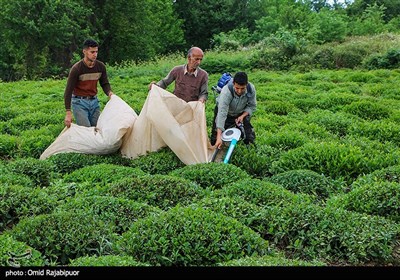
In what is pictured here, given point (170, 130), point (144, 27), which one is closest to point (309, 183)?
point (170, 130)

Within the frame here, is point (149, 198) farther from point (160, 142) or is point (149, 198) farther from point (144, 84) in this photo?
point (144, 84)

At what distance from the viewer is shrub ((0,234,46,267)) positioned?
4141 millimetres

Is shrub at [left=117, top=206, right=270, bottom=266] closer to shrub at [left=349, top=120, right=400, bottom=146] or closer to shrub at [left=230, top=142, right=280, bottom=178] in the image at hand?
shrub at [left=230, top=142, right=280, bottom=178]

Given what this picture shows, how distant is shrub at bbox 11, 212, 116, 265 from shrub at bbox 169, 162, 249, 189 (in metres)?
1.93

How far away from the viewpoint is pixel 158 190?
6.07 meters

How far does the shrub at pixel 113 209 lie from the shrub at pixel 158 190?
13.1 inches

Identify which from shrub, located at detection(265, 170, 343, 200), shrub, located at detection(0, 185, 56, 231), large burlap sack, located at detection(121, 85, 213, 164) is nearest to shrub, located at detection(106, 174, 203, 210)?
shrub, located at detection(0, 185, 56, 231)

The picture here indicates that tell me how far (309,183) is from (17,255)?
A: 145 inches

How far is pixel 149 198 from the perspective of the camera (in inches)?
235

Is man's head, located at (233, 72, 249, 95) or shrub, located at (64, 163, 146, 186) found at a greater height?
man's head, located at (233, 72, 249, 95)

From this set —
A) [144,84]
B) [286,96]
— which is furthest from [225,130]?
[144,84]

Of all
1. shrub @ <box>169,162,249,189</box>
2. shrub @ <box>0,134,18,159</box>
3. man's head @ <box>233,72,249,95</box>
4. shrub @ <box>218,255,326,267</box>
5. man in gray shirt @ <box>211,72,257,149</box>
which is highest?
man's head @ <box>233,72,249,95</box>

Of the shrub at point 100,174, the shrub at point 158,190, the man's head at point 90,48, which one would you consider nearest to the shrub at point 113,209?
the shrub at point 158,190

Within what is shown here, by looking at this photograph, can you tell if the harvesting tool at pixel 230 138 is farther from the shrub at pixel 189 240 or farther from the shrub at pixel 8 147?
the shrub at pixel 8 147
